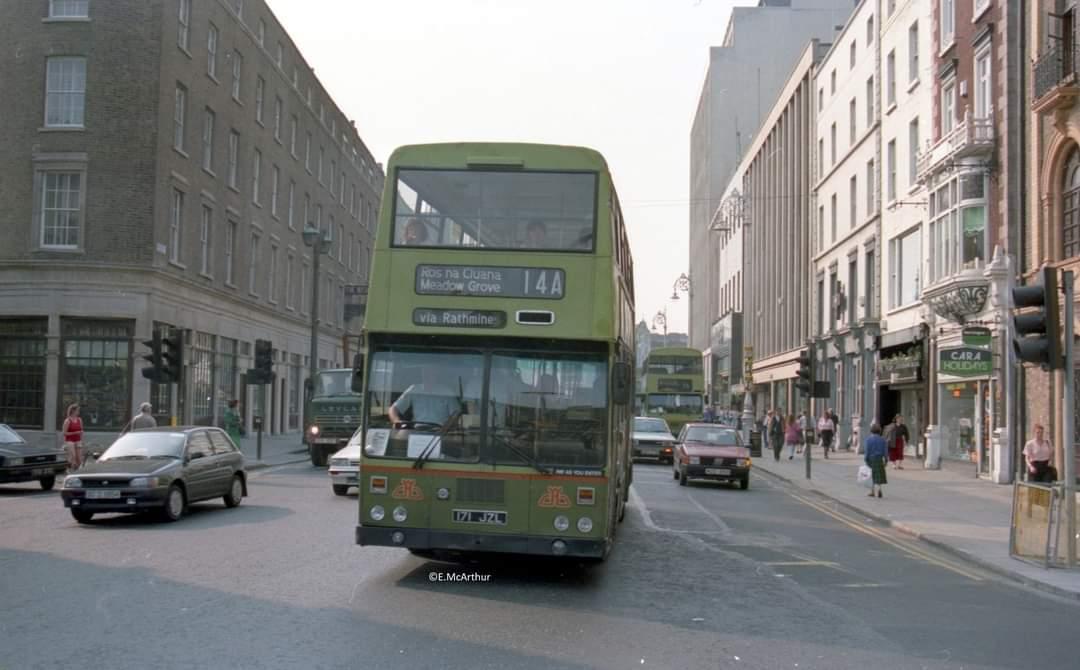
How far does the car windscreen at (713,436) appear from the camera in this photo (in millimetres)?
25562

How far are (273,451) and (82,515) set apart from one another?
21.1 meters

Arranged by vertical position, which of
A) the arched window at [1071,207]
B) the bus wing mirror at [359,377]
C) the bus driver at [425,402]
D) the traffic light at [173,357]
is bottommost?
the bus driver at [425,402]

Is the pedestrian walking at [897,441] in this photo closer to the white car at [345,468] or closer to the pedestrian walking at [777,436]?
the pedestrian walking at [777,436]

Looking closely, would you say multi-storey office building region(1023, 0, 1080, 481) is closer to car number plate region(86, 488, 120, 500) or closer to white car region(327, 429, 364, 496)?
white car region(327, 429, 364, 496)

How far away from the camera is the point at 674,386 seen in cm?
4578

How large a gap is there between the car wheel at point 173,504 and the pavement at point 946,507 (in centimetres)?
1112

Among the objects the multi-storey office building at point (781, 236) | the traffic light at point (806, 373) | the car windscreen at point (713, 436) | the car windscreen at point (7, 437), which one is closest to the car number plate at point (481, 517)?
the car windscreen at point (7, 437)

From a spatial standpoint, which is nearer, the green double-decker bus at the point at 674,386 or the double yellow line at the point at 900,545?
the double yellow line at the point at 900,545

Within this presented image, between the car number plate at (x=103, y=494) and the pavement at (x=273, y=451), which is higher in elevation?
the car number plate at (x=103, y=494)

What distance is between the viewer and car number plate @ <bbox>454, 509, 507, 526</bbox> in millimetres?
10219

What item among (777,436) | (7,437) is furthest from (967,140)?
(7,437)

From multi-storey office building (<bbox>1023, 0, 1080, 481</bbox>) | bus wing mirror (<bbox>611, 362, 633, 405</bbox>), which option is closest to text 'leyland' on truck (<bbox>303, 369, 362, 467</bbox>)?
multi-storey office building (<bbox>1023, 0, 1080, 481</bbox>)

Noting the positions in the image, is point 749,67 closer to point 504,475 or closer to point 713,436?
point 713,436

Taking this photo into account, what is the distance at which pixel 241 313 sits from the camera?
4100 cm
